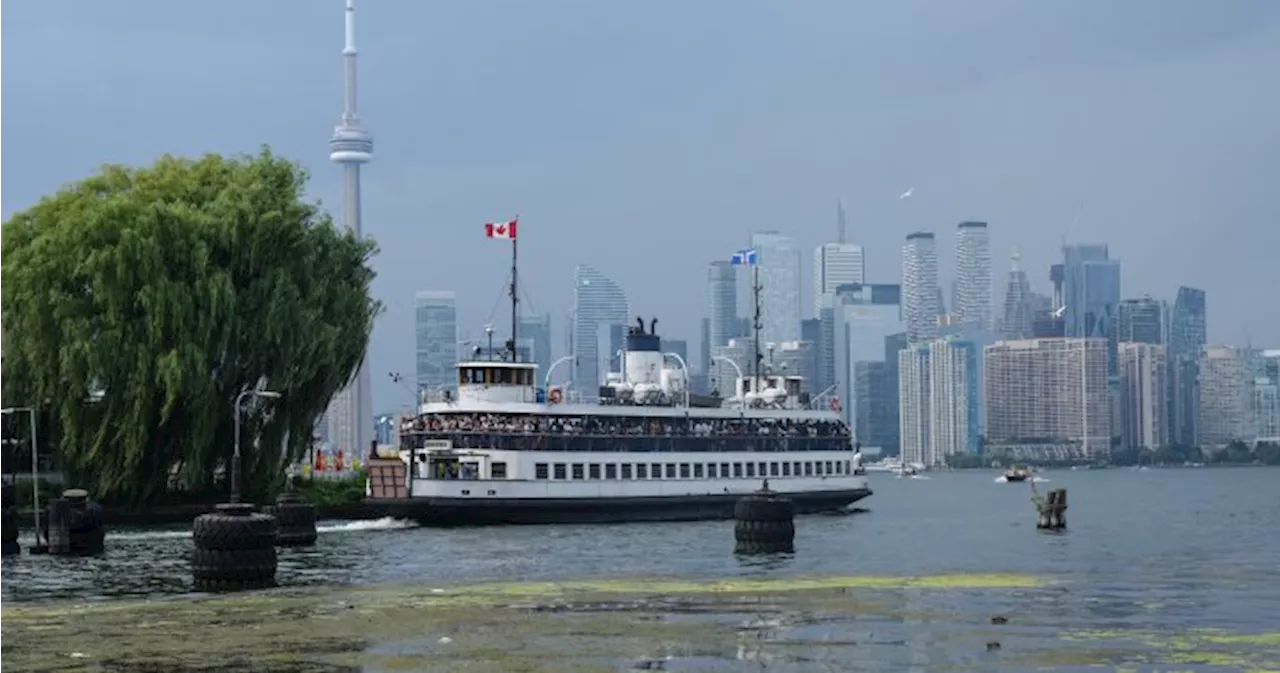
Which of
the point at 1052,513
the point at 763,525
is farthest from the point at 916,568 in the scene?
the point at 1052,513

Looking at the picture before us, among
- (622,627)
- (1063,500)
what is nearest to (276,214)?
(1063,500)

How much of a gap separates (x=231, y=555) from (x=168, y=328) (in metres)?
33.4

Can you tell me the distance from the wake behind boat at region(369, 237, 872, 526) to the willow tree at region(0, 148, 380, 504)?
600 centimetres

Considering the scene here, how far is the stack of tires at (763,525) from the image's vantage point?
57406 mm

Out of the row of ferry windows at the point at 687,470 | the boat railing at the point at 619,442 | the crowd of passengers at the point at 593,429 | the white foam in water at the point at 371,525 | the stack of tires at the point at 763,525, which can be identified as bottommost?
the white foam in water at the point at 371,525

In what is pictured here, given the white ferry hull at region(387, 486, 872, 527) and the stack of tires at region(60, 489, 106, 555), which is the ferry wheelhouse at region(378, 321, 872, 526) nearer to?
the white ferry hull at region(387, 486, 872, 527)

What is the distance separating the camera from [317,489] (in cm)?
8881

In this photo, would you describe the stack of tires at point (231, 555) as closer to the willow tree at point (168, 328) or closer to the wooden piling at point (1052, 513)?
the willow tree at point (168, 328)

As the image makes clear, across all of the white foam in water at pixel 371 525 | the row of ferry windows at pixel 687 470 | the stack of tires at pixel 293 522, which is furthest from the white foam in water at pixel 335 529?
the row of ferry windows at pixel 687 470

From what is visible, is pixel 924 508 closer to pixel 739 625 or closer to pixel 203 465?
pixel 203 465

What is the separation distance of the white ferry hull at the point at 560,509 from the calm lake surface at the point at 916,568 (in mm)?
2115

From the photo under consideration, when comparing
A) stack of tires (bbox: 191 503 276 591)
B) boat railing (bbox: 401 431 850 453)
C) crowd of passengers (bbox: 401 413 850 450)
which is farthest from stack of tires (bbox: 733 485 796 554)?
crowd of passengers (bbox: 401 413 850 450)

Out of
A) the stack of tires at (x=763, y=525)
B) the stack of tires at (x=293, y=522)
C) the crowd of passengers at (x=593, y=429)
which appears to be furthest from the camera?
the crowd of passengers at (x=593, y=429)

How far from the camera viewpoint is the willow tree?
73375mm
